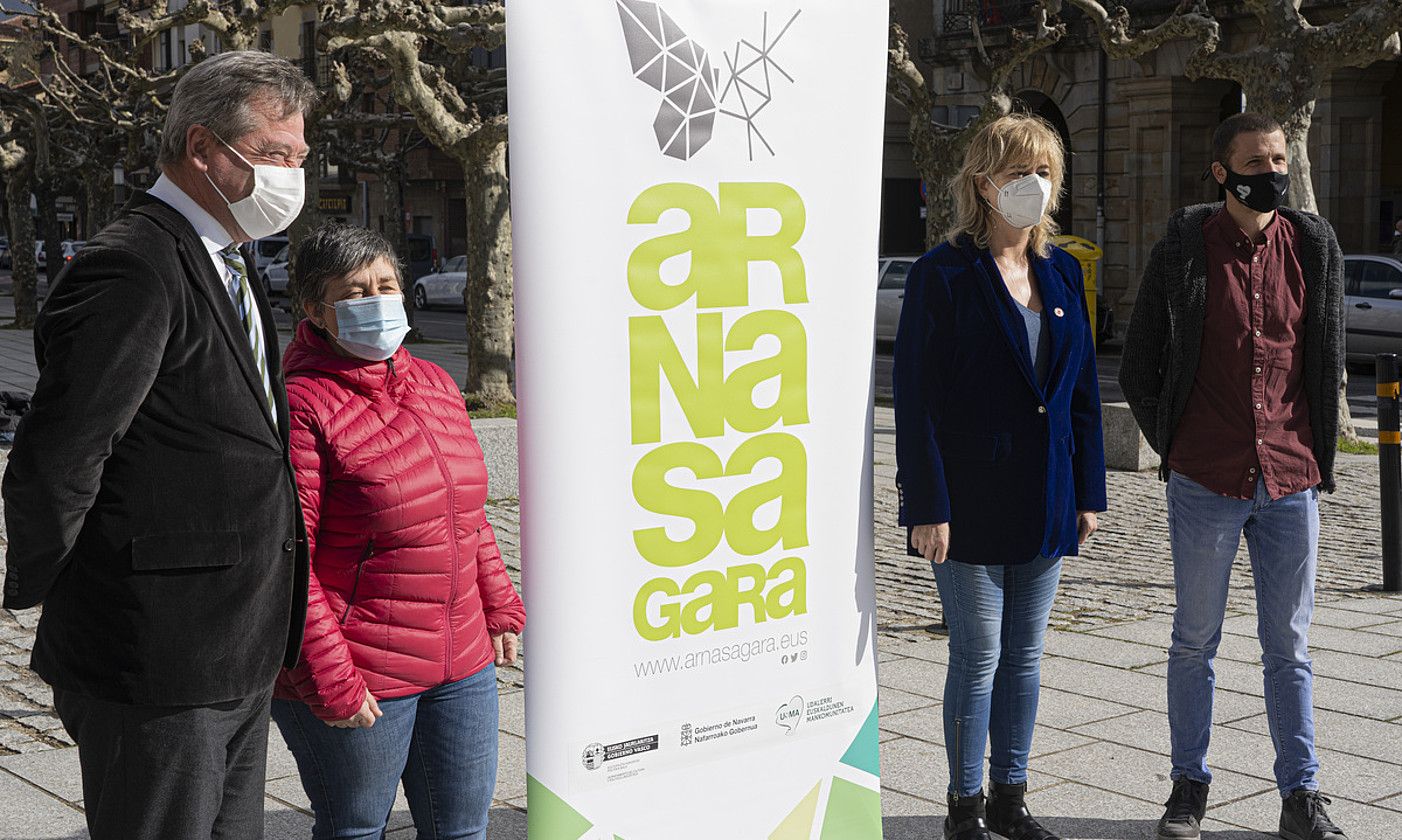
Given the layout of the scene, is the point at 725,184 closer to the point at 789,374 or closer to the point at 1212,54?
the point at 789,374

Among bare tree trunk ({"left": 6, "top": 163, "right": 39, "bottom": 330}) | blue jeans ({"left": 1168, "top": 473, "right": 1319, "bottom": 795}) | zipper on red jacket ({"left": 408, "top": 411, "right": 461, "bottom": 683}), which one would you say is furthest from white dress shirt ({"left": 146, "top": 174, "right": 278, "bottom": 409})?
bare tree trunk ({"left": 6, "top": 163, "right": 39, "bottom": 330})

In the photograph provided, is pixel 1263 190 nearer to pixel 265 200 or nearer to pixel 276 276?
pixel 265 200

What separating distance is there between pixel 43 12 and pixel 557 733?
22.8m

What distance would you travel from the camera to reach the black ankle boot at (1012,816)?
4488 millimetres

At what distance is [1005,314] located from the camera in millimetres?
4301

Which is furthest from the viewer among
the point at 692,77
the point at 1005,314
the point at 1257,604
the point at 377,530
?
the point at 1257,604

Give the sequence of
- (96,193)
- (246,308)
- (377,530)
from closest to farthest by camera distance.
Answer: (246,308)
(377,530)
(96,193)

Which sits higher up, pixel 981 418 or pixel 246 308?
pixel 246 308

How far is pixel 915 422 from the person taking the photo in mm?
4312

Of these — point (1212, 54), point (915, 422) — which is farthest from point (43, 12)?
point (915, 422)

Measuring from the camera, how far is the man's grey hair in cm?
287

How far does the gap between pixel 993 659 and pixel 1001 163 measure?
50.6 inches

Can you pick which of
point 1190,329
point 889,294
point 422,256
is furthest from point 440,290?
point 1190,329

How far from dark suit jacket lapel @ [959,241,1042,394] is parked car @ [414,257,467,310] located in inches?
1416
